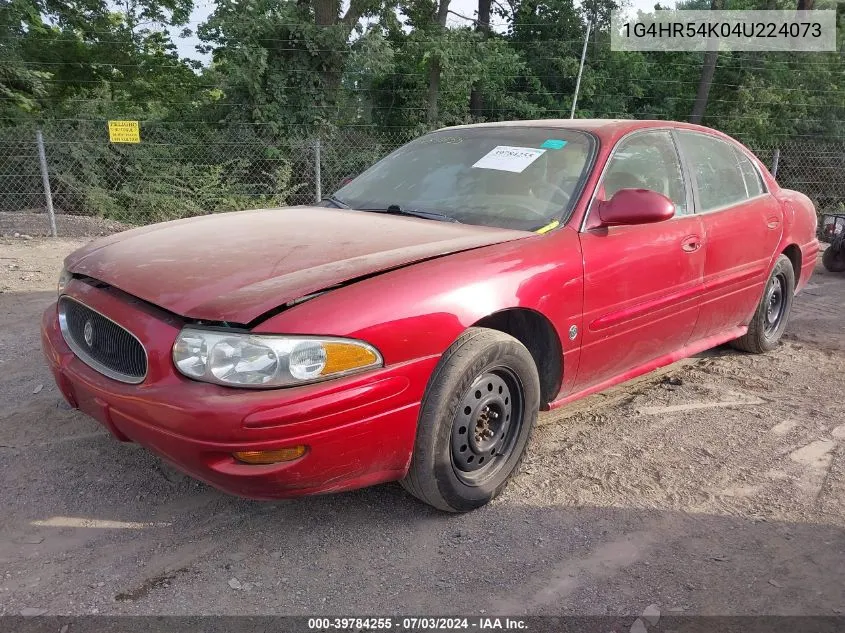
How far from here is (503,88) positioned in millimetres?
18172

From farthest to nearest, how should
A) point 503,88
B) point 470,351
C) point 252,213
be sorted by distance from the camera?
point 503,88, point 252,213, point 470,351

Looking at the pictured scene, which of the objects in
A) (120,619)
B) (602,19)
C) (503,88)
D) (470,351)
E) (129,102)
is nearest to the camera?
(120,619)

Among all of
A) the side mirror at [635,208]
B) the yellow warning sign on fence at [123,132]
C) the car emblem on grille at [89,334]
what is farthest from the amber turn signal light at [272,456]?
the yellow warning sign on fence at [123,132]

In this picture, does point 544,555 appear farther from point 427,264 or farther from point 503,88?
point 503,88

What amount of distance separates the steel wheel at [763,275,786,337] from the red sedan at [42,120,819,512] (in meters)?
0.74

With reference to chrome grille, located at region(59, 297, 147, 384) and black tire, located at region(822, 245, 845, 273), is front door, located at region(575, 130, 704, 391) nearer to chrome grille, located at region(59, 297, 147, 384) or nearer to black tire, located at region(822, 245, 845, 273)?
chrome grille, located at region(59, 297, 147, 384)

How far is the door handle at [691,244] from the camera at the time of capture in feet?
11.7

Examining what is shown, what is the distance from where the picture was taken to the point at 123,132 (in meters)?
10.4

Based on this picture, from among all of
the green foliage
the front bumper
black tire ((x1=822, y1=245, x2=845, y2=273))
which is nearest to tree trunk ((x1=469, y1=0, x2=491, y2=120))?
the green foliage

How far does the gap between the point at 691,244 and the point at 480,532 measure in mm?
Result: 2012

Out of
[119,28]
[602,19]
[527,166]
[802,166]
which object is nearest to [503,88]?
[602,19]

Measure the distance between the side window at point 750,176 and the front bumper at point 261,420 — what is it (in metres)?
3.03

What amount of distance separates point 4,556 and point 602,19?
71.4 ft

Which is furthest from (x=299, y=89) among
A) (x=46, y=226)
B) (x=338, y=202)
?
(x=338, y=202)
